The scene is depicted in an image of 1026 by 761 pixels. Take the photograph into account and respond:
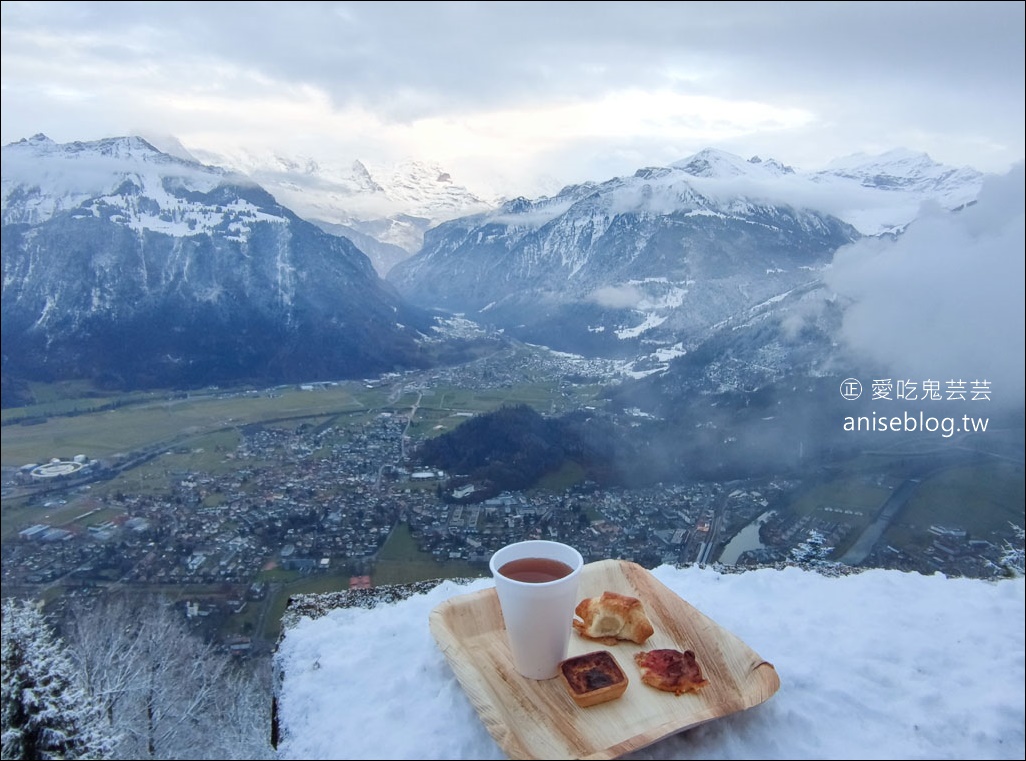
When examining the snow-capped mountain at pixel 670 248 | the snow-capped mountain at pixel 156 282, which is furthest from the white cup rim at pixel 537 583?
the snow-capped mountain at pixel 670 248

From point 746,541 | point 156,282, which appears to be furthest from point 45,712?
point 156,282

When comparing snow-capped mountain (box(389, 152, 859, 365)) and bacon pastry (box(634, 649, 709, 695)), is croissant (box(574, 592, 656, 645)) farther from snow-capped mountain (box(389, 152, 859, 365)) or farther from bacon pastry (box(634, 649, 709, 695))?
snow-capped mountain (box(389, 152, 859, 365))

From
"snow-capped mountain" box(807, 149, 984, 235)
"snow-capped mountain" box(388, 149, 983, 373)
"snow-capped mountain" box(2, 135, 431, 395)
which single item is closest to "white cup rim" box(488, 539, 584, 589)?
"snow-capped mountain" box(2, 135, 431, 395)

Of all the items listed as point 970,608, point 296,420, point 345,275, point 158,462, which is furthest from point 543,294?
point 970,608

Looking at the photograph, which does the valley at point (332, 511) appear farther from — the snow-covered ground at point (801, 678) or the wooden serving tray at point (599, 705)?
the wooden serving tray at point (599, 705)

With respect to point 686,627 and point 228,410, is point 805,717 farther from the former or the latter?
point 228,410

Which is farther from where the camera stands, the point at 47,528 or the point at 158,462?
the point at 158,462

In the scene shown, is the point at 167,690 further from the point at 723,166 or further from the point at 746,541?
the point at 723,166
